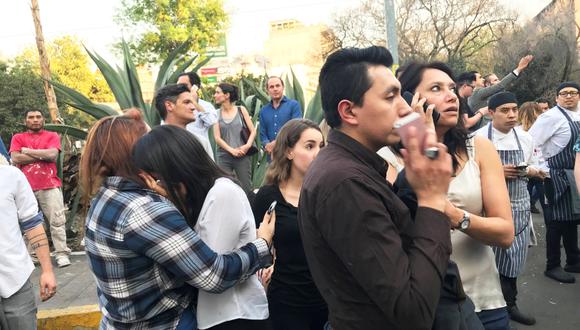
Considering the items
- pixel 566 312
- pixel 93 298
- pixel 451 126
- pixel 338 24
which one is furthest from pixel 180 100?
pixel 338 24

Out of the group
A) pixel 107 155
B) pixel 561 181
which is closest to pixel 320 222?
pixel 107 155

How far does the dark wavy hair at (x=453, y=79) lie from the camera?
7.18 feet

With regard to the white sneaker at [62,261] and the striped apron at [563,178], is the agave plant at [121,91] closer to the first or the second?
the white sneaker at [62,261]

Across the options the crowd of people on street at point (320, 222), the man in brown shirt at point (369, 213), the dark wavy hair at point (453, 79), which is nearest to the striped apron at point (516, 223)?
the crowd of people on street at point (320, 222)

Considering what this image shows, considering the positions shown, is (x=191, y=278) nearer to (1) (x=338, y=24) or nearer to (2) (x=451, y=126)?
(2) (x=451, y=126)

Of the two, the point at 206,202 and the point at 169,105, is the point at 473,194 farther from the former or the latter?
the point at 169,105

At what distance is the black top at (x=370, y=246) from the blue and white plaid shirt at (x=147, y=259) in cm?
61

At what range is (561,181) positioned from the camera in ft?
16.1

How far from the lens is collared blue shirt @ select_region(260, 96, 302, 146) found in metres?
6.48

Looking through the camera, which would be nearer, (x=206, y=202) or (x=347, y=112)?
(x=347, y=112)

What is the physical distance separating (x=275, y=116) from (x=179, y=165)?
180 inches

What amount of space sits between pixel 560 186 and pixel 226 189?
4.27 m

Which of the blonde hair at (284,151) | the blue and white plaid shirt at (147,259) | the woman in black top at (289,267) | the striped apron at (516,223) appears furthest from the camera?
the striped apron at (516,223)

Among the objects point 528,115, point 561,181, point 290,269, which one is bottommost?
point 561,181
